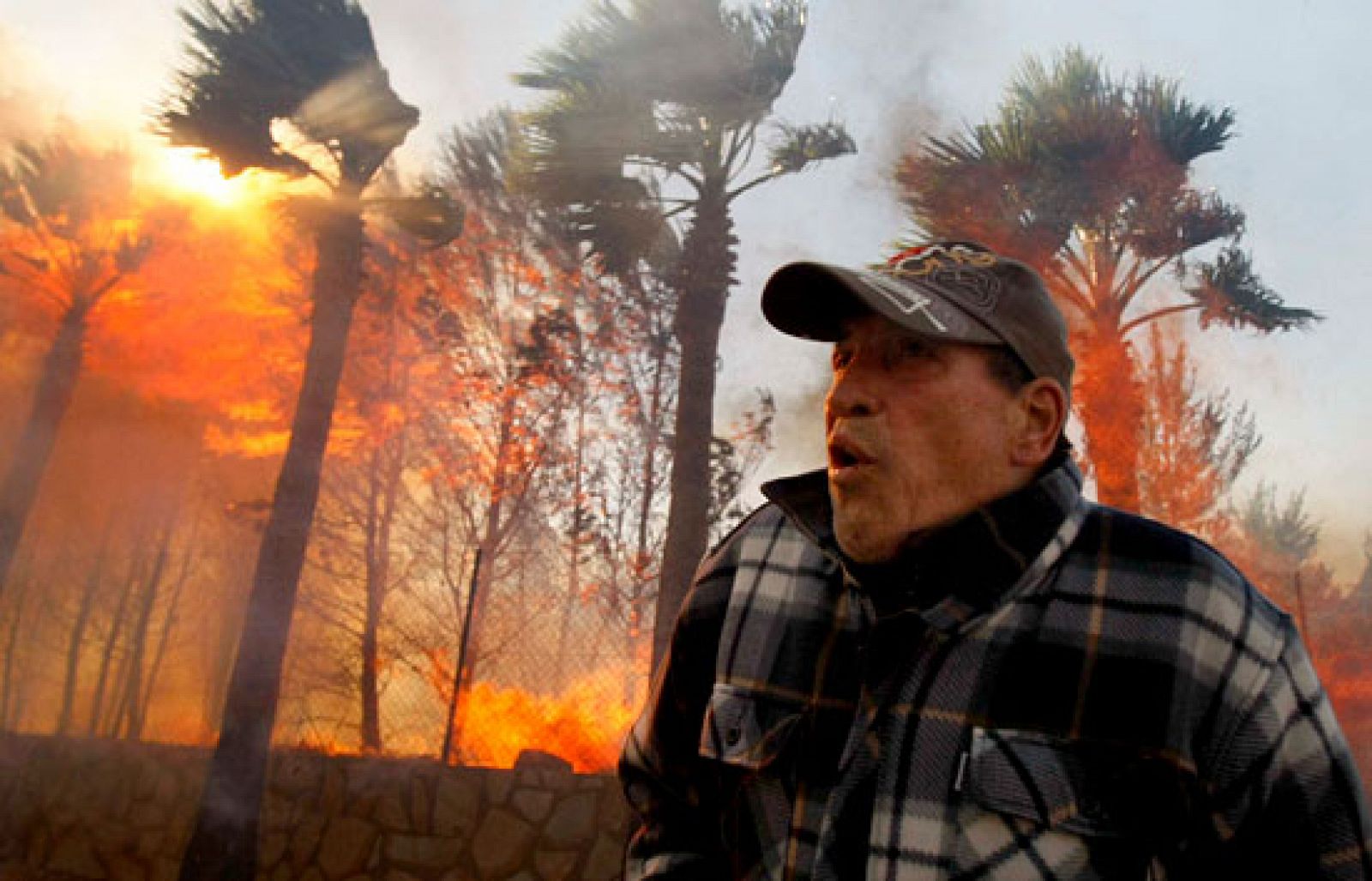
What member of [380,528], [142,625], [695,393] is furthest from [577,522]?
[142,625]

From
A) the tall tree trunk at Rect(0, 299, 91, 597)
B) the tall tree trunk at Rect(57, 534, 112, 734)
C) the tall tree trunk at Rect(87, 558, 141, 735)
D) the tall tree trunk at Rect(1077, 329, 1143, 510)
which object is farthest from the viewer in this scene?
the tall tree trunk at Rect(87, 558, 141, 735)

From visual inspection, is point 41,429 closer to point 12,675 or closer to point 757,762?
point 12,675

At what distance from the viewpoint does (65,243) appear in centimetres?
1491

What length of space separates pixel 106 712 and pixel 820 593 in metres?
26.8

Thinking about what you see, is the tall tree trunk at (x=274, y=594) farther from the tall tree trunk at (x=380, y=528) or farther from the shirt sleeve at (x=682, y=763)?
the shirt sleeve at (x=682, y=763)

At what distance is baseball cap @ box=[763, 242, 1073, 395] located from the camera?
45.1 inches

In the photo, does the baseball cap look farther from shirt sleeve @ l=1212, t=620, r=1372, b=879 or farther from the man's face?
shirt sleeve @ l=1212, t=620, r=1372, b=879

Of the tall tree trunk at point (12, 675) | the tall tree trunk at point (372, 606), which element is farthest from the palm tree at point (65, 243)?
the tall tree trunk at point (12, 675)

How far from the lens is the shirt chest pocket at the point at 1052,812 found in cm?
96

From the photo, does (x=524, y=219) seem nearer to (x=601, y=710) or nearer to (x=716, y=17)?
(x=716, y=17)

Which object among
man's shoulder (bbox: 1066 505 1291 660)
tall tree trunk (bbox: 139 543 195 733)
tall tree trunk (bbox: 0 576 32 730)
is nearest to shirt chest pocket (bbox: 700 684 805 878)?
man's shoulder (bbox: 1066 505 1291 660)

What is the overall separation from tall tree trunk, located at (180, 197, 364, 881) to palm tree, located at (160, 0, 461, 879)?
0.01 metres

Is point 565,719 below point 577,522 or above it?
below

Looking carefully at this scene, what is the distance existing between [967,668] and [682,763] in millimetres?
494
